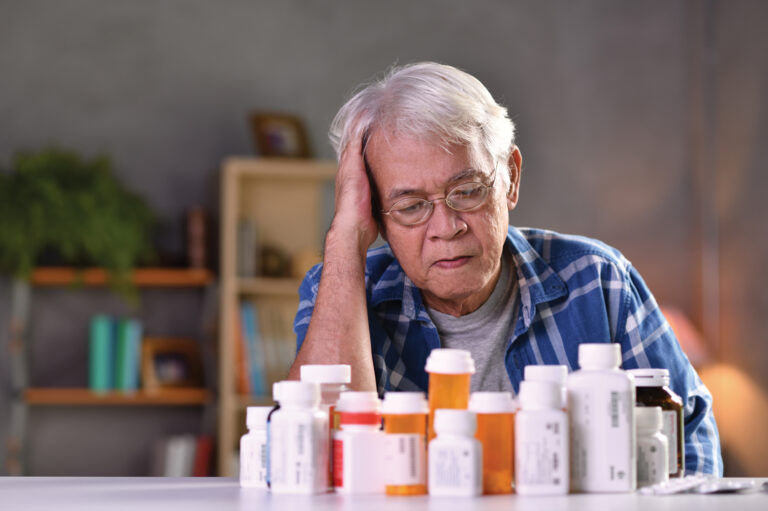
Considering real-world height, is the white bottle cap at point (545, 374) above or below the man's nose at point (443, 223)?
below

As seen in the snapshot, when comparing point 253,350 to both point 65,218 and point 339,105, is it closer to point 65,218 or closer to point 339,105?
point 65,218

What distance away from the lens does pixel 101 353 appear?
12.3ft

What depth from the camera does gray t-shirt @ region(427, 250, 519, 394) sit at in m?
1.64

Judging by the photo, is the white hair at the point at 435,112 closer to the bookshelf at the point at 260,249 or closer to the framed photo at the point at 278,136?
the bookshelf at the point at 260,249

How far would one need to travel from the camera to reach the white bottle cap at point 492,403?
1.04 m

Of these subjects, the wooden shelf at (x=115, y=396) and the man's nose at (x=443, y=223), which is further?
the wooden shelf at (x=115, y=396)

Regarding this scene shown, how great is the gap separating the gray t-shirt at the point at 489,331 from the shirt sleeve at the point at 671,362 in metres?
0.20

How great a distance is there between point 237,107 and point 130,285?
3.04ft

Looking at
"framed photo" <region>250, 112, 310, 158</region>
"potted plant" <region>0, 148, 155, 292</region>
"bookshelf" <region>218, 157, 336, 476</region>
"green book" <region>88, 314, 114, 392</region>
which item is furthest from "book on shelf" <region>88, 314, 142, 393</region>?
"framed photo" <region>250, 112, 310, 158</region>

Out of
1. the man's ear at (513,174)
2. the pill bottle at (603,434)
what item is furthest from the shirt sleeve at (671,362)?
the pill bottle at (603,434)

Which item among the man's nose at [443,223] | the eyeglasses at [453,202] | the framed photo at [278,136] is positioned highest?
the framed photo at [278,136]

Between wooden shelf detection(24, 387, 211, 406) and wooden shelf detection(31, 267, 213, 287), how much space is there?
1.40 feet

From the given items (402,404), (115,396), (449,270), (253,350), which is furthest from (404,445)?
(115,396)

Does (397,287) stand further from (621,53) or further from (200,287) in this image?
(621,53)
